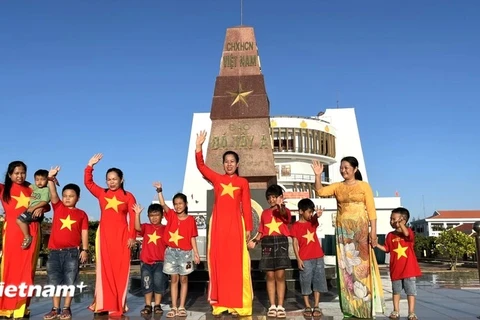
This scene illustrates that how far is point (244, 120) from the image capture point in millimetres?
9047

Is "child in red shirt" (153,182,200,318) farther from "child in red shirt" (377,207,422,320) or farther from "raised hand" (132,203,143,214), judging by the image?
"child in red shirt" (377,207,422,320)

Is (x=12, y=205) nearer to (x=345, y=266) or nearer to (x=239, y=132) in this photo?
(x=345, y=266)

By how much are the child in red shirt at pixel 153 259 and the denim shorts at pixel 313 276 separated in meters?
1.71

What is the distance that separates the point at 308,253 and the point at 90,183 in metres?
2.66

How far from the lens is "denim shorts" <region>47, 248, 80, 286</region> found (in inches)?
193

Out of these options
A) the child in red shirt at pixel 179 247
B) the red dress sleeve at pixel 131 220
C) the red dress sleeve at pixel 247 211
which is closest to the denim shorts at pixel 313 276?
the red dress sleeve at pixel 247 211

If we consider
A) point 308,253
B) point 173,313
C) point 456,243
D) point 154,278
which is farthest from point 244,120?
point 456,243

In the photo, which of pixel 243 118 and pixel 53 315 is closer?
pixel 53 315

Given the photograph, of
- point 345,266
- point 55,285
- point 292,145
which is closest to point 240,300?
point 345,266

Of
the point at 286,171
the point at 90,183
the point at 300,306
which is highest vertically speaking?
the point at 286,171

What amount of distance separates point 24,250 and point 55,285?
1.75ft

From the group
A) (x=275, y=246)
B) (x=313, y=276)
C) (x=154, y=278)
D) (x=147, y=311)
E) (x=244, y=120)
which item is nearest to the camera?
(x=275, y=246)

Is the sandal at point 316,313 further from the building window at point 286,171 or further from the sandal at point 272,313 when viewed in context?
the building window at point 286,171

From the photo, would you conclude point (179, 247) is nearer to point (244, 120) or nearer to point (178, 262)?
point (178, 262)
